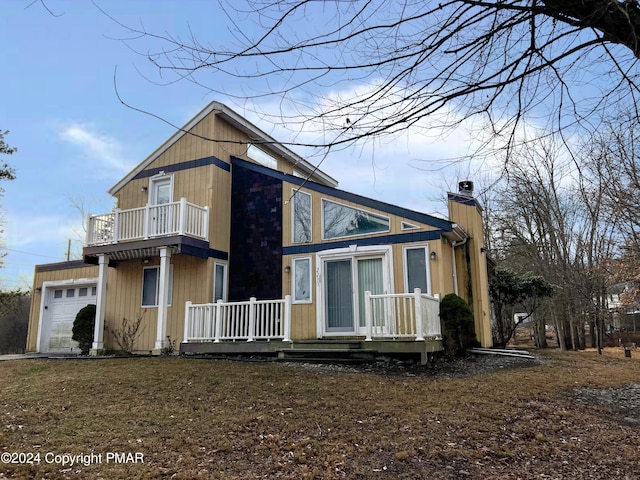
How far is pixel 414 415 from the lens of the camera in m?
5.89

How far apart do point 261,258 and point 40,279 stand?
379 inches

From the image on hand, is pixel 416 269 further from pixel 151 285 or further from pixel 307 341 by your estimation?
pixel 151 285

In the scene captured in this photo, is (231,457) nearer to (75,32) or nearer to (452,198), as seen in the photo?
(75,32)

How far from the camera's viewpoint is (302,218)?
12836 millimetres

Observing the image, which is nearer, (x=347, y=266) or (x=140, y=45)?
(x=140, y=45)

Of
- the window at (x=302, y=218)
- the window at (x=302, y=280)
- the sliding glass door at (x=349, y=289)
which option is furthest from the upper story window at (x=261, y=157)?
the sliding glass door at (x=349, y=289)

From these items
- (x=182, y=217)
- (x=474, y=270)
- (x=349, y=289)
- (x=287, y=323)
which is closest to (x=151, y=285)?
(x=182, y=217)

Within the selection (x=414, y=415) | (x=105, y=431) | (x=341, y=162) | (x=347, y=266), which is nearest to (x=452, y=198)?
(x=347, y=266)

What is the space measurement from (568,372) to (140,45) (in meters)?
9.69

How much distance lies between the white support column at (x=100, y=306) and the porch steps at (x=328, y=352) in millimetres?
6179

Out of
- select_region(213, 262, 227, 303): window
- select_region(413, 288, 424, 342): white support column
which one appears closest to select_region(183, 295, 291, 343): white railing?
select_region(213, 262, 227, 303): window

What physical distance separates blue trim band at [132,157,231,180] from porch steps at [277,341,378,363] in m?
6.11

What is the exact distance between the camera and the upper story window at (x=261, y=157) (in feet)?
49.0

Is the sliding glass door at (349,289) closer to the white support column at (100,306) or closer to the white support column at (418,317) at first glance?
the white support column at (418,317)
